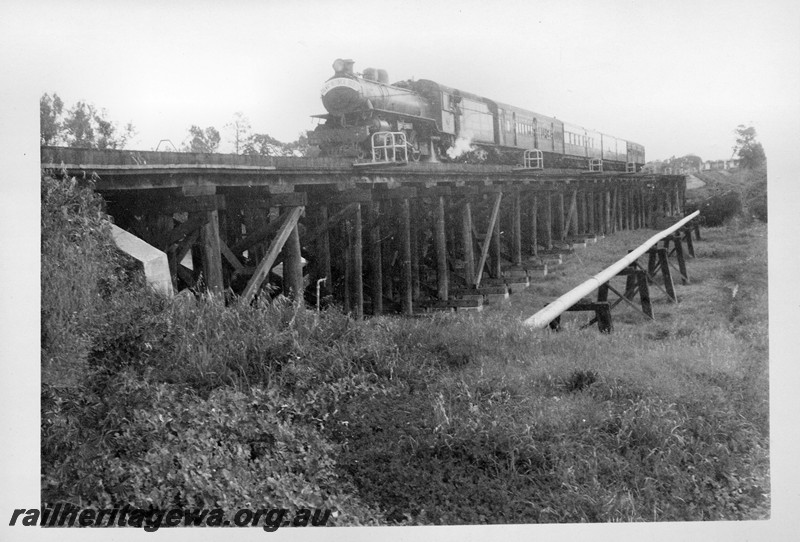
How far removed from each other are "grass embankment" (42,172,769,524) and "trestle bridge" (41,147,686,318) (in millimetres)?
821

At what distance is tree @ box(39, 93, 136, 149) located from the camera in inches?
179

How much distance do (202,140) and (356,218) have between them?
2.70 m

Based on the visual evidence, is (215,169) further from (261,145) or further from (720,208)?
(720,208)

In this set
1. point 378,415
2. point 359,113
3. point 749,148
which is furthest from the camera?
point 359,113

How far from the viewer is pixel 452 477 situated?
3.71m

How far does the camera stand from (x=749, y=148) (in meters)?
4.81

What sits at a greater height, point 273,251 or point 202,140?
point 202,140

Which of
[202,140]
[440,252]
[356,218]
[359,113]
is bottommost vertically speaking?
[440,252]

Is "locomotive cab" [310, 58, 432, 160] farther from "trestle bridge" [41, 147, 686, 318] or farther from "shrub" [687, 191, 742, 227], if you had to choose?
"shrub" [687, 191, 742, 227]

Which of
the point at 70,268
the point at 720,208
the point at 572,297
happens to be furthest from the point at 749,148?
the point at 70,268

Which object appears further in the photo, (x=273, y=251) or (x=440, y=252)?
(x=440, y=252)

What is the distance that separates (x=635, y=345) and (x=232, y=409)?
3.55 meters

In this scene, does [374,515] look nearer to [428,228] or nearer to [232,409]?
[232,409]

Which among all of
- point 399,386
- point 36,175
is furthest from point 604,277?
point 36,175
